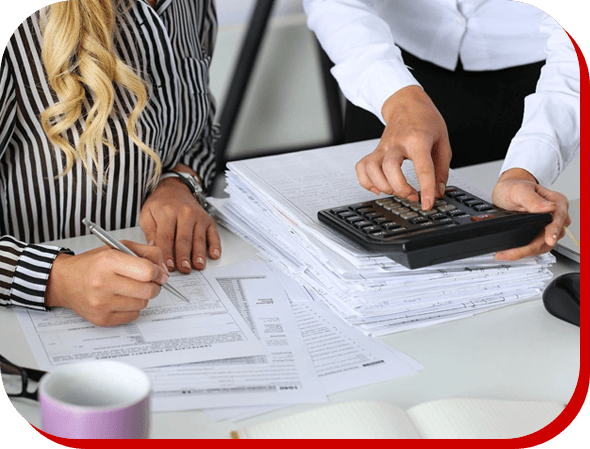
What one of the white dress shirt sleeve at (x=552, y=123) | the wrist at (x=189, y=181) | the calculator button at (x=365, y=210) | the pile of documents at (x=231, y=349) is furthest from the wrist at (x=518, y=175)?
the wrist at (x=189, y=181)

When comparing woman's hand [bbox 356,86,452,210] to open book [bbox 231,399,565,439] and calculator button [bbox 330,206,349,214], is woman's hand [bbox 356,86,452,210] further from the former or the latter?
open book [bbox 231,399,565,439]

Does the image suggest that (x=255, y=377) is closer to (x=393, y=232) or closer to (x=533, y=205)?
(x=393, y=232)

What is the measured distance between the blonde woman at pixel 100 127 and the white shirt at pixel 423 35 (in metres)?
0.25

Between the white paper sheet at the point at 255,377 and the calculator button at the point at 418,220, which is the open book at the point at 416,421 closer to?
the white paper sheet at the point at 255,377

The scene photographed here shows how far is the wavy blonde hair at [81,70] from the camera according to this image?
0.88 metres

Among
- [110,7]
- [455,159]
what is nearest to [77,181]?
[110,7]

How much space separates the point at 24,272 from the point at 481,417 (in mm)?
474

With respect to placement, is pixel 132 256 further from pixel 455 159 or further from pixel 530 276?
pixel 455 159

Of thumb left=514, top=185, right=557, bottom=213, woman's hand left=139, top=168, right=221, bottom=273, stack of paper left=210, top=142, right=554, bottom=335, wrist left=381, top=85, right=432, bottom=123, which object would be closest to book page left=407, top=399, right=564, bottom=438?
stack of paper left=210, top=142, right=554, bottom=335

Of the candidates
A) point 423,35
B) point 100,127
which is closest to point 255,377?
point 100,127

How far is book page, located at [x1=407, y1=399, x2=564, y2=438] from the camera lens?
527mm

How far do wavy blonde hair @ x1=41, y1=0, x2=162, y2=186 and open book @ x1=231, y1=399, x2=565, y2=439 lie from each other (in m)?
0.55

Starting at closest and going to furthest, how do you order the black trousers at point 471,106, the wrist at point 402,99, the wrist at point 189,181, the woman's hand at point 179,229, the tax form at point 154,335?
1. the tax form at point 154,335
2. the woman's hand at point 179,229
3. the wrist at point 402,99
4. the wrist at point 189,181
5. the black trousers at point 471,106

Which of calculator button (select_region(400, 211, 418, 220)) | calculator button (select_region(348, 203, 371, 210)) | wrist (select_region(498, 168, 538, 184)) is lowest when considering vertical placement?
wrist (select_region(498, 168, 538, 184))
